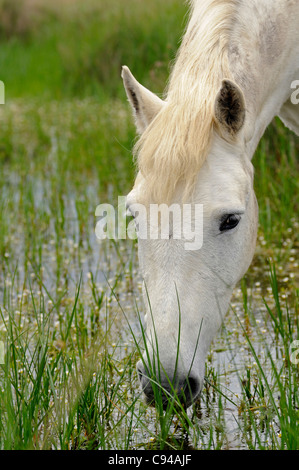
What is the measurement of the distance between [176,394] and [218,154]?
36.7 inches

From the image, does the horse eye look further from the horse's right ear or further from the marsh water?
the horse's right ear

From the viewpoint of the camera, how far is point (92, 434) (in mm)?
3061

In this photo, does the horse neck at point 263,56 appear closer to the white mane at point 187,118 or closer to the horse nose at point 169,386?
the white mane at point 187,118

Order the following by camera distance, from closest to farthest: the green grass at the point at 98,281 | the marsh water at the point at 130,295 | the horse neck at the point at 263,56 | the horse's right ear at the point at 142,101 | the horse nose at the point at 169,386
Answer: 1. the horse nose at the point at 169,386
2. the green grass at the point at 98,281
3. the horse's right ear at the point at 142,101
4. the horse neck at the point at 263,56
5. the marsh water at the point at 130,295

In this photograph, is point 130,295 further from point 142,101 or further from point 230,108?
point 230,108

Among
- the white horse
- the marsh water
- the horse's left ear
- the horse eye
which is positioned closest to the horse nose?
the white horse

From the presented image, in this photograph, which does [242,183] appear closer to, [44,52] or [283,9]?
[283,9]

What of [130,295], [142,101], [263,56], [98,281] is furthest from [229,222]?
[98,281]

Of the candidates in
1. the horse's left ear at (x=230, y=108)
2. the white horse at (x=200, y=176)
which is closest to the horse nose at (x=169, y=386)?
the white horse at (x=200, y=176)

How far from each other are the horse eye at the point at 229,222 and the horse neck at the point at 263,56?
0.43m

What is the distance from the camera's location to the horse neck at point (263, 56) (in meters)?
3.15

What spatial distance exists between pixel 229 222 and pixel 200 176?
0.70 ft

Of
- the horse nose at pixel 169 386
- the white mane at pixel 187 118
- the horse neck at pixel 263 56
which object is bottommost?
the horse nose at pixel 169 386

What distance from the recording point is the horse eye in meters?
2.77
